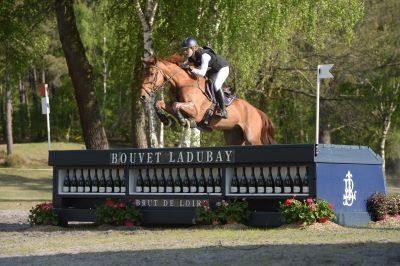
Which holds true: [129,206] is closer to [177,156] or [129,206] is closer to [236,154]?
[177,156]

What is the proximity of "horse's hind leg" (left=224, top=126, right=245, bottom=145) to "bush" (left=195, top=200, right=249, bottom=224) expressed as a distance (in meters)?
2.24

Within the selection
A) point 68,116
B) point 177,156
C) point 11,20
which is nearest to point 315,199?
point 177,156

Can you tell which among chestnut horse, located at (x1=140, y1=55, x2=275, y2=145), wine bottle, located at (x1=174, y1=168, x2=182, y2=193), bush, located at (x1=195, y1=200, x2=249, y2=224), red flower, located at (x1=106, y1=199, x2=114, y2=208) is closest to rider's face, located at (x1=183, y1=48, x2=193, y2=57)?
chestnut horse, located at (x1=140, y1=55, x2=275, y2=145)

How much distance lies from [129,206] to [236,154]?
255cm

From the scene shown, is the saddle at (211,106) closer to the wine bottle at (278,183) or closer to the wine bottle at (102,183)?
the wine bottle at (278,183)

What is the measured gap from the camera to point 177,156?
54.8 feet

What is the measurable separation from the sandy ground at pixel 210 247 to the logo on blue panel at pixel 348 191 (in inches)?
40.8

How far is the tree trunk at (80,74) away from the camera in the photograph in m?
26.9

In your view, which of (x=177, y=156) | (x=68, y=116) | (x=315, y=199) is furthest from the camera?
(x=68, y=116)

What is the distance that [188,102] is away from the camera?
55.1ft

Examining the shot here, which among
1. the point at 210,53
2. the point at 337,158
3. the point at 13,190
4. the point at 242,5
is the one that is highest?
the point at 242,5

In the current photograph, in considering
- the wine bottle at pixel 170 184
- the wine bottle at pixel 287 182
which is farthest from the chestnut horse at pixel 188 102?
the wine bottle at pixel 287 182

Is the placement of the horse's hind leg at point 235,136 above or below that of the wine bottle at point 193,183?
above

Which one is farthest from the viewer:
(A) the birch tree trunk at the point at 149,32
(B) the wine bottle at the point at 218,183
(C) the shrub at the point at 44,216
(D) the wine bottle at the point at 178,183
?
(A) the birch tree trunk at the point at 149,32
